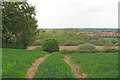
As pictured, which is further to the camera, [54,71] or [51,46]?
[51,46]

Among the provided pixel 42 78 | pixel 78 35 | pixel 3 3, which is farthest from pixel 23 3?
pixel 78 35

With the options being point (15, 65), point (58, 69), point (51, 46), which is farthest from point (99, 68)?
point (51, 46)

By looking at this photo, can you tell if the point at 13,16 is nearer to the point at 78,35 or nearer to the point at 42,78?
the point at 42,78

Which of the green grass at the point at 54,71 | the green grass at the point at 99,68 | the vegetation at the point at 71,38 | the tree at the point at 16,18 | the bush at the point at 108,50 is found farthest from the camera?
the vegetation at the point at 71,38

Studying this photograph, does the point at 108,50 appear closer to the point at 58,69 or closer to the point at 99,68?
the point at 99,68

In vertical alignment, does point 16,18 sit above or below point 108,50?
above

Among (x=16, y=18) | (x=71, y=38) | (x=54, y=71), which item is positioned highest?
(x=16, y=18)

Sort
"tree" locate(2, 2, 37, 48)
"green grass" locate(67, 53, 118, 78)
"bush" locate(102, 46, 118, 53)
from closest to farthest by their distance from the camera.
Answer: "green grass" locate(67, 53, 118, 78), "tree" locate(2, 2, 37, 48), "bush" locate(102, 46, 118, 53)

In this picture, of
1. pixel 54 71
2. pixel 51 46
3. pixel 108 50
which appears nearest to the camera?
pixel 54 71

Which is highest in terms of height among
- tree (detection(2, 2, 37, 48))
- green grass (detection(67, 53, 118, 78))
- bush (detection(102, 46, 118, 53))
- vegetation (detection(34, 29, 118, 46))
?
tree (detection(2, 2, 37, 48))

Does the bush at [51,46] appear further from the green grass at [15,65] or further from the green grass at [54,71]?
the green grass at [54,71]

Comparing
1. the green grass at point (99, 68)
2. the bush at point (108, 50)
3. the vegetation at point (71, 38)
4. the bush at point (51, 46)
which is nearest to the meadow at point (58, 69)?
the green grass at point (99, 68)

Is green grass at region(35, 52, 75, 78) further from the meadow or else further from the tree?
the tree

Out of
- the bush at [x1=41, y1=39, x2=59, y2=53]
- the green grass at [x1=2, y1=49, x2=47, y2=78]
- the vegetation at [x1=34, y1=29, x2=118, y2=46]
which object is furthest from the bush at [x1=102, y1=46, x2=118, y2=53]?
the green grass at [x1=2, y1=49, x2=47, y2=78]
